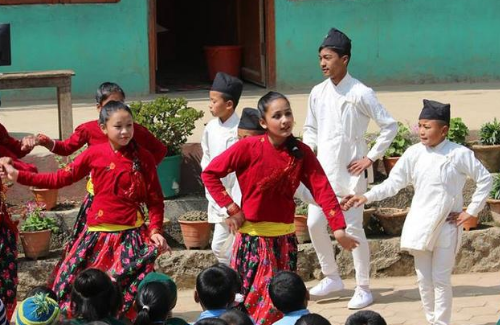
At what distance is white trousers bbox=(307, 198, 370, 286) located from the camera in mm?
8375

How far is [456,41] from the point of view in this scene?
1466 centimetres

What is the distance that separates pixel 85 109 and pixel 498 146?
475 cm

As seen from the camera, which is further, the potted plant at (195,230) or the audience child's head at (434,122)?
the potted plant at (195,230)

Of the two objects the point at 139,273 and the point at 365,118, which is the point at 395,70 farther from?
the point at 139,273

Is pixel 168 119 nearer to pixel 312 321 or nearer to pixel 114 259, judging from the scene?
→ pixel 114 259

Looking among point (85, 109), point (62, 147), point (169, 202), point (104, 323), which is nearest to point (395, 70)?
point (85, 109)

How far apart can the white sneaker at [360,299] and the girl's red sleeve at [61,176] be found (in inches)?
93.3

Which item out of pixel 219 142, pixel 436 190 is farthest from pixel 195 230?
pixel 436 190

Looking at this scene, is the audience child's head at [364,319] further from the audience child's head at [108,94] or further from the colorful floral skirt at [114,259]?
the audience child's head at [108,94]

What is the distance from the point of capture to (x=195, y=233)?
9250mm

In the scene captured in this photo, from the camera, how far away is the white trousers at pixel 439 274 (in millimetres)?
7551

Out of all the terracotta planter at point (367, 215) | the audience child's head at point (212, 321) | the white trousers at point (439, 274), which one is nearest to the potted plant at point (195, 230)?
the terracotta planter at point (367, 215)

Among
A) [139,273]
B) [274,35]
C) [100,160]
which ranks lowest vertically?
[139,273]

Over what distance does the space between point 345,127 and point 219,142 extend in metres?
0.91
